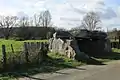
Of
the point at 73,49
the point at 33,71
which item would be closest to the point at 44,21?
the point at 73,49

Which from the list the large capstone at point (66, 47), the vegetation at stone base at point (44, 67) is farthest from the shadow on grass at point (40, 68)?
the large capstone at point (66, 47)

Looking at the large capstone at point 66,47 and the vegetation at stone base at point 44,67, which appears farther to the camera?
the large capstone at point 66,47

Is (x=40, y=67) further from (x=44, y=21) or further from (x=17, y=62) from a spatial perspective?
(x=44, y=21)

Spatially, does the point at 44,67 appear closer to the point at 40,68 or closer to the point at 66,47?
the point at 40,68

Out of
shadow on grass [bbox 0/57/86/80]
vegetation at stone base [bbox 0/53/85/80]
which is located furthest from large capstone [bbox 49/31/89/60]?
shadow on grass [bbox 0/57/86/80]

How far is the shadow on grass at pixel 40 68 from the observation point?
49.4ft

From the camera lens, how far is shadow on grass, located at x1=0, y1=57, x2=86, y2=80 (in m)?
15.1

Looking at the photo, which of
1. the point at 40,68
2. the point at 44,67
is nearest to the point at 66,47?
the point at 44,67

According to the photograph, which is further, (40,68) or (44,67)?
(44,67)

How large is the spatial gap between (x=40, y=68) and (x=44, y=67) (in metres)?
0.50

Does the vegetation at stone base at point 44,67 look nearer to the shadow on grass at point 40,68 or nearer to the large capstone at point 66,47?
the shadow on grass at point 40,68

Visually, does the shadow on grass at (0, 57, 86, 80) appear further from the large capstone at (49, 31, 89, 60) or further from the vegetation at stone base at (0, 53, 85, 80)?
the large capstone at (49, 31, 89, 60)

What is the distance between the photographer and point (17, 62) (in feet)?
55.9

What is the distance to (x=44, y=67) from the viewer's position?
1766 centimetres
